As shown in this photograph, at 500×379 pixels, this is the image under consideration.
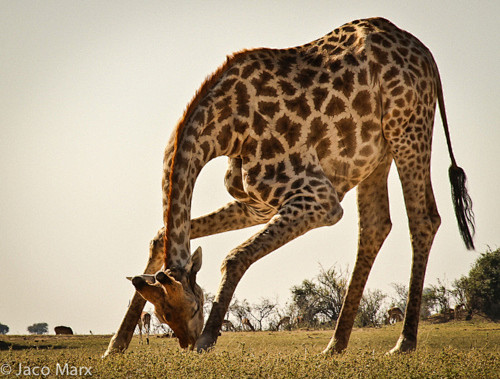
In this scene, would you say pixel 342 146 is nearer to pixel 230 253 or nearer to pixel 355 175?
pixel 355 175

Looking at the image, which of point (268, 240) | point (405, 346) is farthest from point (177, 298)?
point (405, 346)

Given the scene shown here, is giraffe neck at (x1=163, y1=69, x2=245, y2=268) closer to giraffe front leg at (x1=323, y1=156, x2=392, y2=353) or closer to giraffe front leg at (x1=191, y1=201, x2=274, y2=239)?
giraffe front leg at (x1=191, y1=201, x2=274, y2=239)

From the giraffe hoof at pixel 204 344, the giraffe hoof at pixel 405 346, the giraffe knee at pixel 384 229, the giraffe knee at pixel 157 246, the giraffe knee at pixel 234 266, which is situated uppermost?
the giraffe knee at pixel 384 229

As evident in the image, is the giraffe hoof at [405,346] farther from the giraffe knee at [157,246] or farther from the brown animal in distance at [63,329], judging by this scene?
the brown animal in distance at [63,329]

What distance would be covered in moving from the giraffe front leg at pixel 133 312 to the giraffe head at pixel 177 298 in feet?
4.43

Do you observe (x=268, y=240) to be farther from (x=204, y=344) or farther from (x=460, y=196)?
(x=460, y=196)

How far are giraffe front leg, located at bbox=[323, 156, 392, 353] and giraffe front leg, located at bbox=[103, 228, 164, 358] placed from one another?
8.24 ft

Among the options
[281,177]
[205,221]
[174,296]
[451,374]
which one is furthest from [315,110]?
[451,374]

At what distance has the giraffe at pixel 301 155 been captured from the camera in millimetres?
6539

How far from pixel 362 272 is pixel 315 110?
2424 millimetres

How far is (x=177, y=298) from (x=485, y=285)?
622 inches

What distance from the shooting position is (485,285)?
65.2 feet

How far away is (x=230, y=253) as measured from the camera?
21.1 feet

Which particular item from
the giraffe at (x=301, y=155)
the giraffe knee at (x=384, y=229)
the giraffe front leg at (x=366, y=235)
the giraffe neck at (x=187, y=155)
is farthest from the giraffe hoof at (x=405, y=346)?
the giraffe neck at (x=187, y=155)
